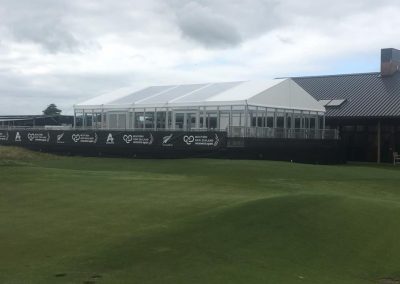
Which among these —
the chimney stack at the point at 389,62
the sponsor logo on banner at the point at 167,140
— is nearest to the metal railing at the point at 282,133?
the sponsor logo on banner at the point at 167,140

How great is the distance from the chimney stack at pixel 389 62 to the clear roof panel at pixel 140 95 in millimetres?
17642

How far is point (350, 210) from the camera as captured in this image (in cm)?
1337

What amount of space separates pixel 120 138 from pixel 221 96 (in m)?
6.85

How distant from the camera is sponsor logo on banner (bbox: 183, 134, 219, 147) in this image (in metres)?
32.6

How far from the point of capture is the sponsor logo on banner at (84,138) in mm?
37562

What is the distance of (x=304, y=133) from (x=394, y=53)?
48.2 feet

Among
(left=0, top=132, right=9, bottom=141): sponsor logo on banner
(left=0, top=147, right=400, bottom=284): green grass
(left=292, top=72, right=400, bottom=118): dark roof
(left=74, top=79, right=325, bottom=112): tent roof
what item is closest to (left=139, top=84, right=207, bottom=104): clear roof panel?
(left=74, top=79, right=325, bottom=112): tent roof

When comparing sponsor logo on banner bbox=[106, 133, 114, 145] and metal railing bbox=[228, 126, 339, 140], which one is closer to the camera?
metal railing bbox=[228, 126, 339, 140]

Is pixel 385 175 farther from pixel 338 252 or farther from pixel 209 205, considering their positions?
pixel 338 252

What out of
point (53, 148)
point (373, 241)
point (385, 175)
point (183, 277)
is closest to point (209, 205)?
point (373, 241)

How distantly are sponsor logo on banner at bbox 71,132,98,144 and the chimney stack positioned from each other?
80.2 feet

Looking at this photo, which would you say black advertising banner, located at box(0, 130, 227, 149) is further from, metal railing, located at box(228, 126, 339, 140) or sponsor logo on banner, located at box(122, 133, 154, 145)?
metal railing, located at box(228, 126, 339, 140)

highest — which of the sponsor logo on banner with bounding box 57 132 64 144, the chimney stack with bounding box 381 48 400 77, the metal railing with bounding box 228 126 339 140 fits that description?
the chimney stack with bounding box 381 48 400 77

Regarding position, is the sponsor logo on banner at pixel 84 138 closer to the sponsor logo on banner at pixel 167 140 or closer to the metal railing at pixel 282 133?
the sponsor logo on banner at pixel 167 140
